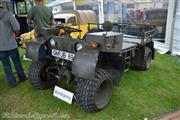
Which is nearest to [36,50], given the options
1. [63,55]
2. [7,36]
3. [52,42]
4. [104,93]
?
[52,42]

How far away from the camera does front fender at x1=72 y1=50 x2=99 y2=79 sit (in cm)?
238

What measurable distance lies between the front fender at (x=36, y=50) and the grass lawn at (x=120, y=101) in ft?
2.18

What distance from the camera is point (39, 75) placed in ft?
10.8

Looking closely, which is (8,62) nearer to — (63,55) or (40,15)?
(63,55)

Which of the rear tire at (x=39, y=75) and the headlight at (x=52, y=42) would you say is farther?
the rear tire at (x=39, y=75)

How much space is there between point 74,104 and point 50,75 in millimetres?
715

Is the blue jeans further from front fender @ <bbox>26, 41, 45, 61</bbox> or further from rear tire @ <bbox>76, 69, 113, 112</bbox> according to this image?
rear tire @ <bbox>76, 69, 113, 112</bbox>

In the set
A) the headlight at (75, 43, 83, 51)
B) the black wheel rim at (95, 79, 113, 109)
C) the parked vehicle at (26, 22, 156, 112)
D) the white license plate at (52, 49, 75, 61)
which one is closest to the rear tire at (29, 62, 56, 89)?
the parked vehicle at (26, 22, 156, 112)

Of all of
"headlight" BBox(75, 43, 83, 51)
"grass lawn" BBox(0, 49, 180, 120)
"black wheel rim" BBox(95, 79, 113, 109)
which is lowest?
"grass lawn" BBox(0, 49, 180, 120)

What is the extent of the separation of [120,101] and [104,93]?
1.14ft

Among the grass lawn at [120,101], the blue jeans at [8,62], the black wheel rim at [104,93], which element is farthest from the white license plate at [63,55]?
the blue jeans at [8,62]

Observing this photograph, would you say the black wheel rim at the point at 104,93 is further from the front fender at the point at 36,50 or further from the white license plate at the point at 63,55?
the front fender at the point at 36,50

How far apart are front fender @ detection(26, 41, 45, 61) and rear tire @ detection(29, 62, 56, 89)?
0.22m

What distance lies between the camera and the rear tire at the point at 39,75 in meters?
3.27
